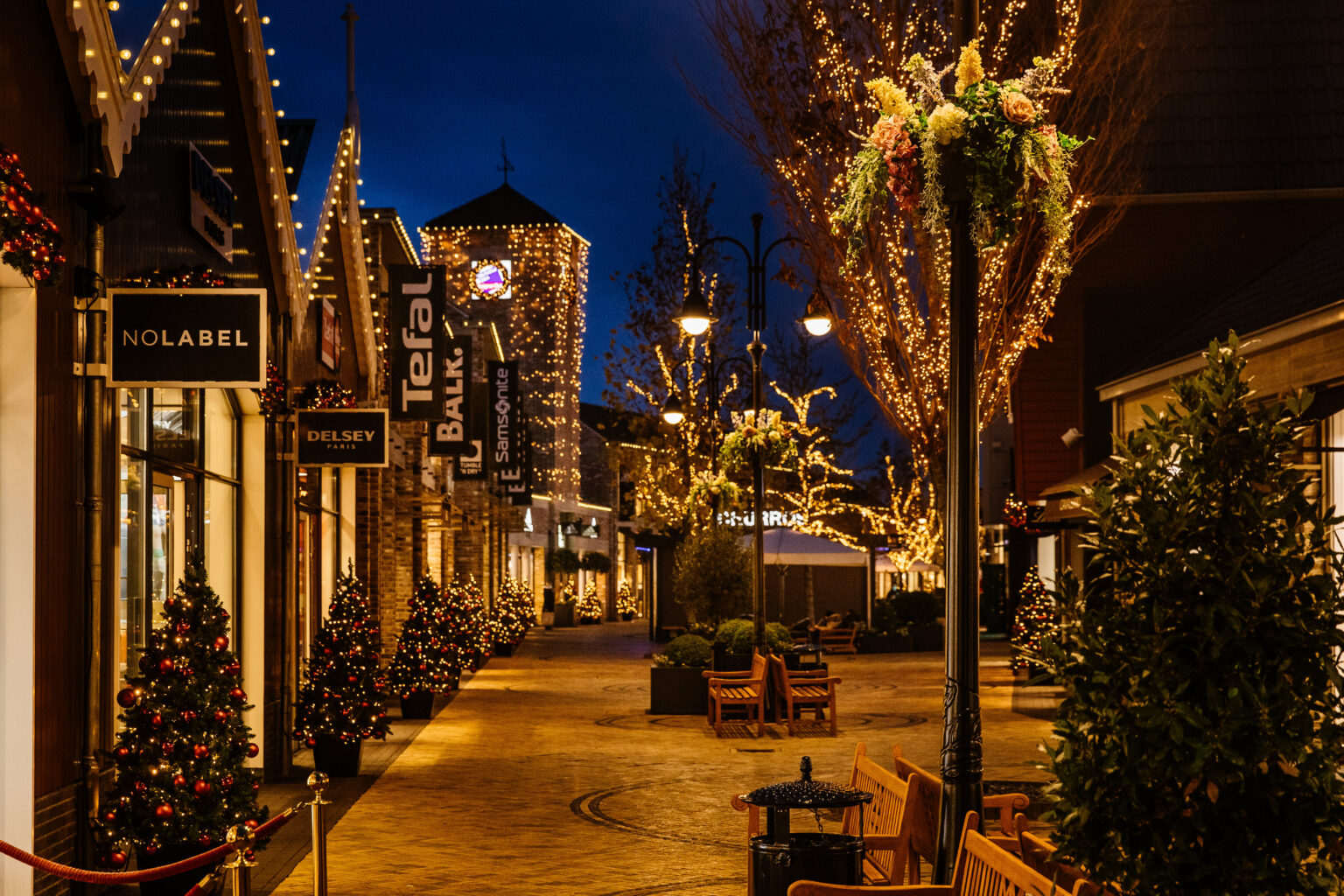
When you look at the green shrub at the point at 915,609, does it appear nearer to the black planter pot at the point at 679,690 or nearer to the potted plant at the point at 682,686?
the potted plant at the point at 682,686

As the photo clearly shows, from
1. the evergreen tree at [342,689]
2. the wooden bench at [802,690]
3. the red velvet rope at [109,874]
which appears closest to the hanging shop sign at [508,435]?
the wooden bench at [802,690]

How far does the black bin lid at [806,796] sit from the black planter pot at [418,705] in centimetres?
1306

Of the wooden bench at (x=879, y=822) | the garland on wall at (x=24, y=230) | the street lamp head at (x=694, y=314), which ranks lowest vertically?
the wooden bench at (x=879, y=822)

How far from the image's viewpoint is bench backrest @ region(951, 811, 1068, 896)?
5.06 metres

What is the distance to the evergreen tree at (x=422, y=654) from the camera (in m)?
19.0

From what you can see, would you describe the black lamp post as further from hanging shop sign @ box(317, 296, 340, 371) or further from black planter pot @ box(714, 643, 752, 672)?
hanging shop sign @ box(317, 296, 340, 371)

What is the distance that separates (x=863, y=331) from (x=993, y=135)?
10.7 meters

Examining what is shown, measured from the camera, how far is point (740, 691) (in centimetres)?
1770

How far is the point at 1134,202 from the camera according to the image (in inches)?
913

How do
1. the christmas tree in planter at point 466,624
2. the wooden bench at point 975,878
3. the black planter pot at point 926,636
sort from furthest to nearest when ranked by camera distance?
1. the black planter pot at point 926,636
2. the christmas tree in planter at point 466,624
3. the wooden bench at point 975,878

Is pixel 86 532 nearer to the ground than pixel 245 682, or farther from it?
farther from it

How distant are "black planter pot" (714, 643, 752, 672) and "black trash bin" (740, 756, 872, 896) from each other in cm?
1273

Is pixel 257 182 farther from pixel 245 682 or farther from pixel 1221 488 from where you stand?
pixel 1221 488

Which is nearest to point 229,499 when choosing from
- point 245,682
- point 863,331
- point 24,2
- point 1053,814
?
point 245,682
